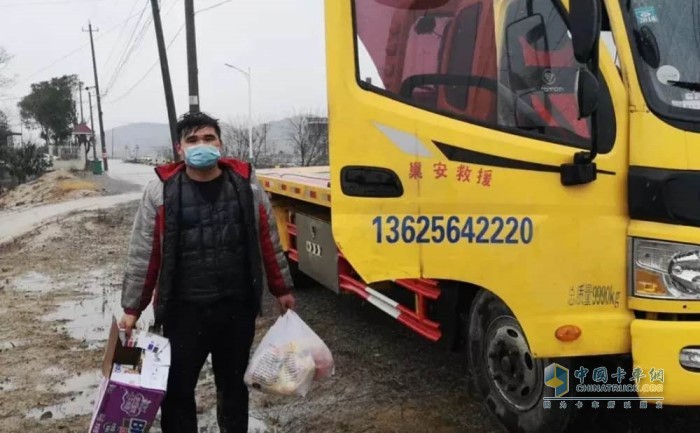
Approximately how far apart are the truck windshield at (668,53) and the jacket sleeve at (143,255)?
7.20 ft

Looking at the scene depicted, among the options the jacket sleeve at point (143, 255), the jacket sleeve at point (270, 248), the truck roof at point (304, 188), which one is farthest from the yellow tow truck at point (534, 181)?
the truck roof at point (304, 188)

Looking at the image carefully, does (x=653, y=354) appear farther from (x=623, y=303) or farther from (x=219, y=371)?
(x=219, y=371)

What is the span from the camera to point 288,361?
10.7ft

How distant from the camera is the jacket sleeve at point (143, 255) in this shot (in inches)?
120

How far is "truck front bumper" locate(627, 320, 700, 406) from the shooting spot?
266 cm

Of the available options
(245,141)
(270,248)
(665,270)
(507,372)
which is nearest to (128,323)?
(270,248)

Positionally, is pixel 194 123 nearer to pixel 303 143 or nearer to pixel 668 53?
pixel 668 53

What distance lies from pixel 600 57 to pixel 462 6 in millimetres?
834

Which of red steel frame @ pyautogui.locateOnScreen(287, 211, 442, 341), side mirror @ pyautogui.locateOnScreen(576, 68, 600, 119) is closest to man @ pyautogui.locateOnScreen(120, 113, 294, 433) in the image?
red steel frame @ pyautogui.locateOnScreen(287, 211, 442, 341)

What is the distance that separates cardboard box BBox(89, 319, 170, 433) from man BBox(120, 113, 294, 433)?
3.4 inches

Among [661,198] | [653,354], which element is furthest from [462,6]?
[653,354]

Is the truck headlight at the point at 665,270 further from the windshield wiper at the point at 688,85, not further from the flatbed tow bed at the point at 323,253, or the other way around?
the flatbed tow bed at the point at 323,253

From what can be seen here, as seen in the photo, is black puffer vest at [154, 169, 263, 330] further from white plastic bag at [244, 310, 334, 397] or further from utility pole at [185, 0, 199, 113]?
utility pole at [185, 0, 199, 113]

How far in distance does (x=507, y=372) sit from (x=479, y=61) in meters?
1.59
